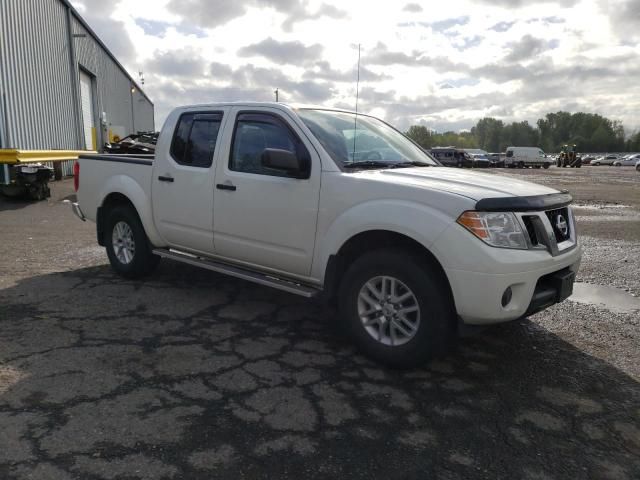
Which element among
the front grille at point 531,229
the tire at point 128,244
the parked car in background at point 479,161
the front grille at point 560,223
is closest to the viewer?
the front grille at point 531,229

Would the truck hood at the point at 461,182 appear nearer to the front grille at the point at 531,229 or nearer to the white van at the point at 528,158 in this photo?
the front grille at the point at 531,229

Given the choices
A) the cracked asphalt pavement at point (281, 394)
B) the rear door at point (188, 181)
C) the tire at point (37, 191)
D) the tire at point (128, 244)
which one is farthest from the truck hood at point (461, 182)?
the tire at point (37, 191)

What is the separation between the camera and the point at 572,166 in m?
61.4

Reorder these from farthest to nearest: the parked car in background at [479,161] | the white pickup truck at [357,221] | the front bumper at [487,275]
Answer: the parked car in background at [479,161], the white pickup truck at [357,221], the front bumper at [487,275]

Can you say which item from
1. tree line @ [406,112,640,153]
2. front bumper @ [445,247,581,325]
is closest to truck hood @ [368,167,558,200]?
front bumper @ [445,247,581,325]

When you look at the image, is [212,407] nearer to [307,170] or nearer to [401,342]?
[401,342]

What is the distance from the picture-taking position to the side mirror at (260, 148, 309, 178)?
3988 mm

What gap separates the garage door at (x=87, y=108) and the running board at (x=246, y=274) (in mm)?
20701

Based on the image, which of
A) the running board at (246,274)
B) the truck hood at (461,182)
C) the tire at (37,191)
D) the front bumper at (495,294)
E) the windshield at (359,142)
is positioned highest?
the windshield at (359,142)

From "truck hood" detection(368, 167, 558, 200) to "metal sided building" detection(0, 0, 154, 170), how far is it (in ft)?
48.6

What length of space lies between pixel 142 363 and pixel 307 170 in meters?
1.90

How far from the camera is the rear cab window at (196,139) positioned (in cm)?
498

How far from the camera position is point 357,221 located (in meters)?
3.78

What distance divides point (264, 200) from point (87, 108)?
2473 centimetres
